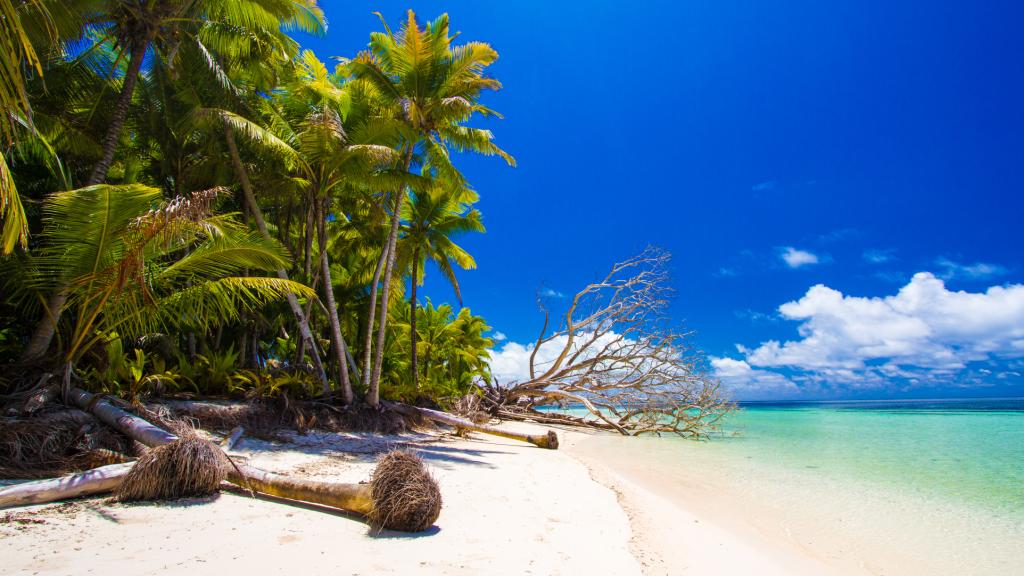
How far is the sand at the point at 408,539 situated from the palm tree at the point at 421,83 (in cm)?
670

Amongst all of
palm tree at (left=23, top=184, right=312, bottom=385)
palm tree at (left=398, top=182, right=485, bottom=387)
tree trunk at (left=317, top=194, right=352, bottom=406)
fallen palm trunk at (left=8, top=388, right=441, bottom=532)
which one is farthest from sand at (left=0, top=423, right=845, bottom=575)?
palm tree at (left=398, top=182, right=485, bottom=387)

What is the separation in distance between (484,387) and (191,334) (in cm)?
979

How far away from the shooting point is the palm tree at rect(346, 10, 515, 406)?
36.3 ft

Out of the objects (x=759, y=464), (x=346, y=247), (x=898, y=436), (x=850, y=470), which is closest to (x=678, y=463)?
(x=759, y=464)

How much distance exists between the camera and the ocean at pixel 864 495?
5035 mm

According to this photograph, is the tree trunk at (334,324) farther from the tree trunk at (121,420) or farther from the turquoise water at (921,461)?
the turquoise water at (921,461)

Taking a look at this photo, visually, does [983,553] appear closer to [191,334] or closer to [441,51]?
[441,51]

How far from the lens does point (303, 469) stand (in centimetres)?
639

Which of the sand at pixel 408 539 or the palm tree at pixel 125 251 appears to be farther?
the palm tree at pixel 125 251

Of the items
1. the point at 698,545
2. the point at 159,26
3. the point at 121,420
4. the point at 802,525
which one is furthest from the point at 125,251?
the point at 802,525

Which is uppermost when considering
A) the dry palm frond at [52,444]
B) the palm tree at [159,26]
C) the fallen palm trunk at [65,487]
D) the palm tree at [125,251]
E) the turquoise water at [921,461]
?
the palm tree at [159,26]

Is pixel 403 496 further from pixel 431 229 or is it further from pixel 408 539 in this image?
pixel 431 229

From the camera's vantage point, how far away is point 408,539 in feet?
12.2

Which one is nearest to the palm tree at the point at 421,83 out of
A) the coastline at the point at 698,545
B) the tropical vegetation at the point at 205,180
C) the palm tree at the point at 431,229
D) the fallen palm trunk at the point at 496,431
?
the tropical vegetation at the point at 205,180
